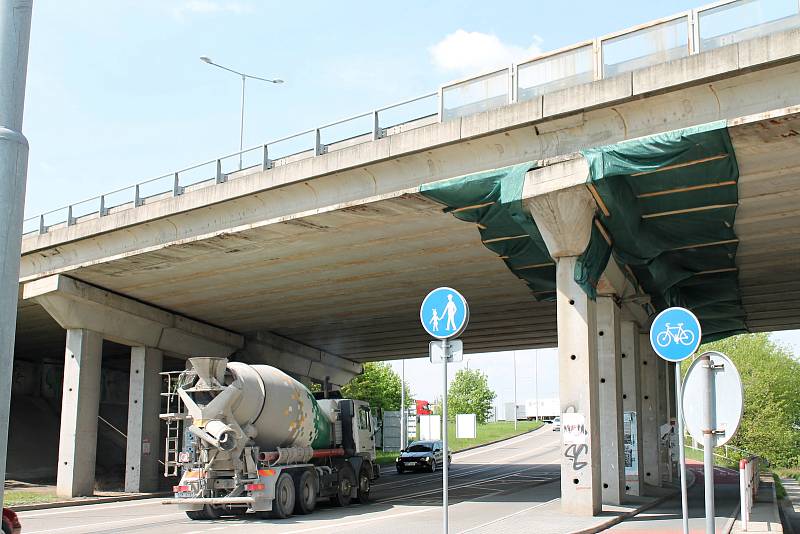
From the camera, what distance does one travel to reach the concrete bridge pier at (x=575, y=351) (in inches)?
751

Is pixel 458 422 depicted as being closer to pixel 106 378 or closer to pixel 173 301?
pixel 106 378

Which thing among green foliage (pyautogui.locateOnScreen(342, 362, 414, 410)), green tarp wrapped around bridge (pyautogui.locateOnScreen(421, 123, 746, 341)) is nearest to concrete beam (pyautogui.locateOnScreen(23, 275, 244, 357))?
green tarp wrapped around bridge (pyautogui.locateOnScreen(421, 123, 746, 341))

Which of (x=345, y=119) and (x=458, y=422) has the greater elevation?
(x=345, y=119)

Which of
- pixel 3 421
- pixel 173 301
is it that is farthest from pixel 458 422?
pixel 3 421

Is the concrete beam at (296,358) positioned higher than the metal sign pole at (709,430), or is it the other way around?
the concrete beam at (296,358)

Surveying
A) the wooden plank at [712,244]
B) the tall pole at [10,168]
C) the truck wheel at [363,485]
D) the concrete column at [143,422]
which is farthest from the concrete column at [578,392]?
the concrete column at [143,422]

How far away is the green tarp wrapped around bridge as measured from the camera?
17516mm

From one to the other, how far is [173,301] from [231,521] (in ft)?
52.6

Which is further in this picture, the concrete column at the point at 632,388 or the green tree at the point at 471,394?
the green tree at the point at 471,394

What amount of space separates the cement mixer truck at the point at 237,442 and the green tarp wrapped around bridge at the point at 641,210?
636cm

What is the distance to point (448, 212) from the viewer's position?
21375 millimetres

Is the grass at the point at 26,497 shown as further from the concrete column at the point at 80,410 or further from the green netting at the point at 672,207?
the green netting at the point at 672,207

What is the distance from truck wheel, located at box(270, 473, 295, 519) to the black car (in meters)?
24.6

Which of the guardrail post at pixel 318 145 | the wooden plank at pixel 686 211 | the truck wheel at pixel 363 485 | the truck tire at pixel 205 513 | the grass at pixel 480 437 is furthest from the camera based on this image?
the grass at pixel 480 437
